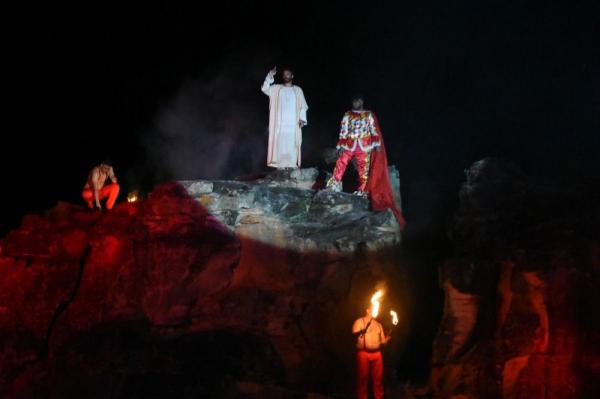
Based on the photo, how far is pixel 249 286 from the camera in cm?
873

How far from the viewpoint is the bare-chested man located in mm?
10789

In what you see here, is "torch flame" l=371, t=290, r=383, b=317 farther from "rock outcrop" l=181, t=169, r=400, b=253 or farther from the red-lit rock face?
"rock outcrop" l=181, t=169, r=400, b=253

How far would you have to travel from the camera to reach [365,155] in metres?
10.2

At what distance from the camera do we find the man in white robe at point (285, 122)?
10641mm

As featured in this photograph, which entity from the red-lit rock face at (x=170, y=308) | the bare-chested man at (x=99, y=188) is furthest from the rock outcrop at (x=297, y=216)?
the bare-chested man at (x=99, y=188)

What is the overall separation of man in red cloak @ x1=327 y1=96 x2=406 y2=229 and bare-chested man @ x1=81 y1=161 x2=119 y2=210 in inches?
181

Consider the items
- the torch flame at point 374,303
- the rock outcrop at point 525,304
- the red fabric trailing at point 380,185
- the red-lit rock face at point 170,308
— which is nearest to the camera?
the rock outcrop at point 525,304

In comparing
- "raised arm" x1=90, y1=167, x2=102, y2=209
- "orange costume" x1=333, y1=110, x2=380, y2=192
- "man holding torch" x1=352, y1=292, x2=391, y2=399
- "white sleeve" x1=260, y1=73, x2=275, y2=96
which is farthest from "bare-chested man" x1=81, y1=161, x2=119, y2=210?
"man holding torch" x1=352, y1=292, x2=391, y2=399

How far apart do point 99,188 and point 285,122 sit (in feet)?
13.4

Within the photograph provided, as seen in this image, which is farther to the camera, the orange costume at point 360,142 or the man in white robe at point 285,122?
the man in white robe at point 285,122

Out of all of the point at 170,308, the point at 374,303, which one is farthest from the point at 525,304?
the point at 170,308

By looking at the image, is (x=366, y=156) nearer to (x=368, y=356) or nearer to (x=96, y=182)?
(x=368, y=356)

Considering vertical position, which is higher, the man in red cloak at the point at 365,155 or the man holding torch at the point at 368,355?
the man in red cloak at the point at 365,155

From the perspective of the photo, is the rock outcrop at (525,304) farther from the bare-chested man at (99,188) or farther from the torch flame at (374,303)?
the bare-chested man at (99,188)
